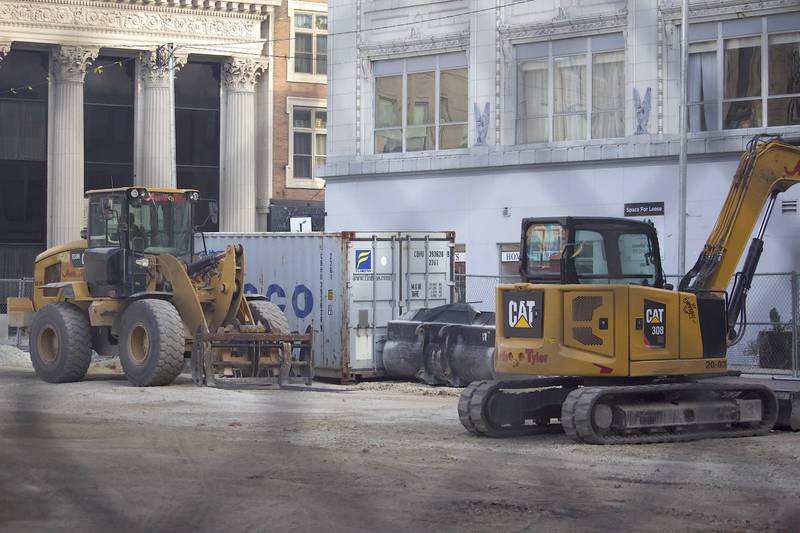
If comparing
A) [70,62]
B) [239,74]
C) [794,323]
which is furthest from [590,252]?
[239,74]

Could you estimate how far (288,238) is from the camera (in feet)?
91.0

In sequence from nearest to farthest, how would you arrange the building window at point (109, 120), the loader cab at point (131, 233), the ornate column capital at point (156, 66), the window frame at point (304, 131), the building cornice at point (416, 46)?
the loader cab at point (131, 233), the building cornice at point (416, 46), the ornate column capital at point (156, 66), the building window at point (109, 120), the window frame at point (304, 131)

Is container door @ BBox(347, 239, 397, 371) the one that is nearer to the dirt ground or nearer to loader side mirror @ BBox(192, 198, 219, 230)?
loader side mirror @ BBox(192, 198, 219, 230)

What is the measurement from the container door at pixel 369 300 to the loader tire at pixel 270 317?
1.85 m

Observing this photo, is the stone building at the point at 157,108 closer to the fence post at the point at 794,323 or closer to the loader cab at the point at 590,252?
the fence post at the point at 794,323

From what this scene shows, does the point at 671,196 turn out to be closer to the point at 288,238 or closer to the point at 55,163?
the point at 288,238

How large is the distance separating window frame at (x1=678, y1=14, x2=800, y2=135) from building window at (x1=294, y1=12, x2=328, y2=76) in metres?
23.7

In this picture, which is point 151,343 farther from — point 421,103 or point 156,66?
point 156,66

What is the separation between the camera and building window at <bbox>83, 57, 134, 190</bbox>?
49344mm

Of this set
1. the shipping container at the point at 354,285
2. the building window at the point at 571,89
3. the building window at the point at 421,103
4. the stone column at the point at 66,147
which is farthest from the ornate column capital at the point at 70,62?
the shipping container at the point at 354,285

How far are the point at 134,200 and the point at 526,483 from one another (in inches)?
522

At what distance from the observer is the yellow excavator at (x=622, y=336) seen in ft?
54.3

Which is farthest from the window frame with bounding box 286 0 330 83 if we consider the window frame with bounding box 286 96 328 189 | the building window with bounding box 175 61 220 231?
the building window with bounding box 175 61 220 231

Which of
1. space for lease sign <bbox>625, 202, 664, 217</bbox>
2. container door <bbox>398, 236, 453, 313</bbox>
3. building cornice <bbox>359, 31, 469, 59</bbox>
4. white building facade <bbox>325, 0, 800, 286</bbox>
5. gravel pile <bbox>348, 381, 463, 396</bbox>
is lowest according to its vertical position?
gravel pile <bbox>348, 381, 463, 396</bbox>
